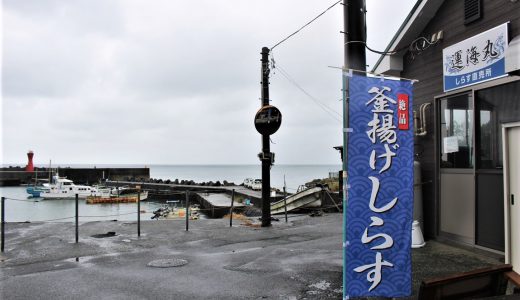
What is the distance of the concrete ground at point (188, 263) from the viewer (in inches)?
235

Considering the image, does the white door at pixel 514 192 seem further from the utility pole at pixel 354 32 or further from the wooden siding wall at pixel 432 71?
the utility pole at pixel 354 32

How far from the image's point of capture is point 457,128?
7.99 m

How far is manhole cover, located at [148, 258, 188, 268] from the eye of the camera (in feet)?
24.8

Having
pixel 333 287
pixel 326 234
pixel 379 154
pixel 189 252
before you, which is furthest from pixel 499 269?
pixel 326 234

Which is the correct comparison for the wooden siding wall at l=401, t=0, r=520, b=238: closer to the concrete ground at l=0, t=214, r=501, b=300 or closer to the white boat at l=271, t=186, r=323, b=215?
the concrete ground at l=0, t=214, r=501, b=300

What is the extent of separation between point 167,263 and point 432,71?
275 inches

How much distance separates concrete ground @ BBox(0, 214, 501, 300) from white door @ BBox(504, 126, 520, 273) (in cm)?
51

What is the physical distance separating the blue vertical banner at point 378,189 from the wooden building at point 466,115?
214cm

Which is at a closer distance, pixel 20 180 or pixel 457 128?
pixel 457 128

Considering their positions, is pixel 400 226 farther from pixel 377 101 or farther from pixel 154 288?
pixel 154 288

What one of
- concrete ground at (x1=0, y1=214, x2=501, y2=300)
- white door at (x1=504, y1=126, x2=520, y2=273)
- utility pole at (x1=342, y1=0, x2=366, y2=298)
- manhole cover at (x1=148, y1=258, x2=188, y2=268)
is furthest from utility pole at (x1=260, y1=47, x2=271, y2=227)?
utility pole at (x1=342, y1=0, x2=366, y2=298)

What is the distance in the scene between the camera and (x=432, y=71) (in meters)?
8.59

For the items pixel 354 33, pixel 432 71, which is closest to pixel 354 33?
pixel 354 33

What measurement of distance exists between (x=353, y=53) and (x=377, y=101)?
674 mm
